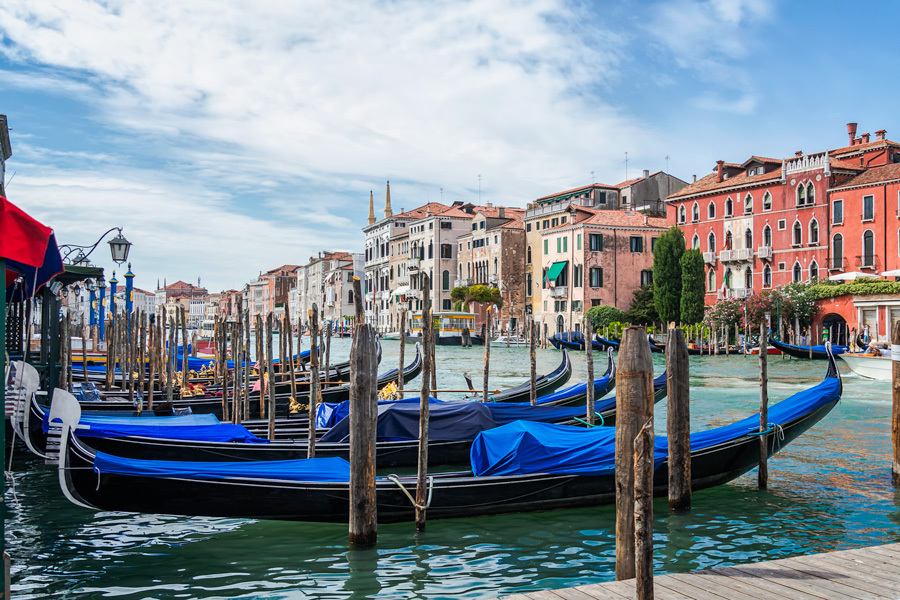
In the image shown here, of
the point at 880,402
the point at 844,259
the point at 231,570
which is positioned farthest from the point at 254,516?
the point at 844,259

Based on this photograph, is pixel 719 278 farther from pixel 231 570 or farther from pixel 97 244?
pixel 231 570

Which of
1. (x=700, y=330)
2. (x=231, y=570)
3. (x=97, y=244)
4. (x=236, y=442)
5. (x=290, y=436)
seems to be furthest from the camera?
(x=700, y=330)

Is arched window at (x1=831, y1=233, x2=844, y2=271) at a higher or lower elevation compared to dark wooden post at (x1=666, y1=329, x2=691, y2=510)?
higher

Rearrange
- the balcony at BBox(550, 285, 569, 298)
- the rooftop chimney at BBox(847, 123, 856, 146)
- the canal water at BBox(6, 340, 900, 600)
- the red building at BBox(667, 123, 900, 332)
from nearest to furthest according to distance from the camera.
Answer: the canal water at BBox(6, 340, 900, 600), the red building at BBox(667, 123, 900, 332), the rooftop chimney at BBox(847, 123, 856, 146), the balcony at BBox(550, 285, 569, 298)

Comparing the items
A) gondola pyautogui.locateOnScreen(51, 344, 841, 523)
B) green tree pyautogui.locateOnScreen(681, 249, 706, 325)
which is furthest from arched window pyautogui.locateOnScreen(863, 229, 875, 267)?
gondola pyautogui.locateOnScreen(51, 344, 841, 523)

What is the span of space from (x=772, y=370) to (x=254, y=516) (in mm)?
18555

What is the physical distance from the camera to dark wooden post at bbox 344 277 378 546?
4.82 meters

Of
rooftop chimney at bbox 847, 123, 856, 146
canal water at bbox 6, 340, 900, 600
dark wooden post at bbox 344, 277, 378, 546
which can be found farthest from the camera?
rooftop chimney at bbox 847, 123, 856, 146

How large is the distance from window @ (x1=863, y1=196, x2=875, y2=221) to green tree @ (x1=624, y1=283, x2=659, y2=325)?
9027 millimetres

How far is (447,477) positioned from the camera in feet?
19.9

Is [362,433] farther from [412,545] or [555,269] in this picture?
[555,269]

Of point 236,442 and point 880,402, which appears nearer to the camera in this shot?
point 236,442

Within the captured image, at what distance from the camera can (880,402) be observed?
1409 centimetres

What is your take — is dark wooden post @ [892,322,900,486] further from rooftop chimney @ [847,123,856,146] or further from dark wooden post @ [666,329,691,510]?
rooftop chimney @ [847,123,856,146]
